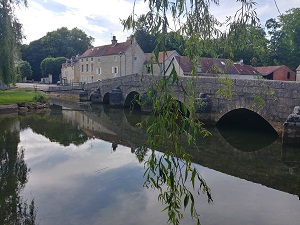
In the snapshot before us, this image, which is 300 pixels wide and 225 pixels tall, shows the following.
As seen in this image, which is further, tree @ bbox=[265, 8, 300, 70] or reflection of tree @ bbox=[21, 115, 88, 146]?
tree @ bbox=[265, 8, 300, 70]

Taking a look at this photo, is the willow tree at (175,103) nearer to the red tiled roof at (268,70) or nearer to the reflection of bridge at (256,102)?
the reflection of bridge at (256,102)

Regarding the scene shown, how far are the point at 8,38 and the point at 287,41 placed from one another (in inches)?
1604

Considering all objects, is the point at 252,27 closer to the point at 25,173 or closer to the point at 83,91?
the point at 25,173

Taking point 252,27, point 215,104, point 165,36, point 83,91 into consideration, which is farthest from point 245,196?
point 83,91

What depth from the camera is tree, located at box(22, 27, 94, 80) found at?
6506cm

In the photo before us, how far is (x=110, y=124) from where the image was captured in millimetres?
18859

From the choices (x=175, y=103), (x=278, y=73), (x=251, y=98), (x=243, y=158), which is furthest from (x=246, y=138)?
(x=278, y=73)

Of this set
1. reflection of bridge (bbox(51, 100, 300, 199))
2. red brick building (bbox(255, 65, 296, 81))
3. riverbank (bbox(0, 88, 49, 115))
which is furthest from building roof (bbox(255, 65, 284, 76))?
riverbank (bbox(0, 88, 49, 115))

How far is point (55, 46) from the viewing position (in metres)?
69.3

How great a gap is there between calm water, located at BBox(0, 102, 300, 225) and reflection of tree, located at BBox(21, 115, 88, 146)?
13cm

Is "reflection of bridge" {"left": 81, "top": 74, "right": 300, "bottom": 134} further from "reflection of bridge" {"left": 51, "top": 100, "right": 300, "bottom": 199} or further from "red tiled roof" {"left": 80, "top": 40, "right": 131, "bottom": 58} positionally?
"red tiled roof" {"left": 80, "top": 40, "right": 131, "bottom": 58}

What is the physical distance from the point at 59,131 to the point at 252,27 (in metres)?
13.7

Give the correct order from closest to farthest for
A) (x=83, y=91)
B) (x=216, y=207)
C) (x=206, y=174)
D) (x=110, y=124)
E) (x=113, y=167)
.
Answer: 1. (x=216, y=207)
2. (x=206, y=174)
3. (x=113, y=167)
4. (x=110, y=124)
5. (x=83, y=91)

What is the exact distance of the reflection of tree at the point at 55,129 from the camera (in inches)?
543
